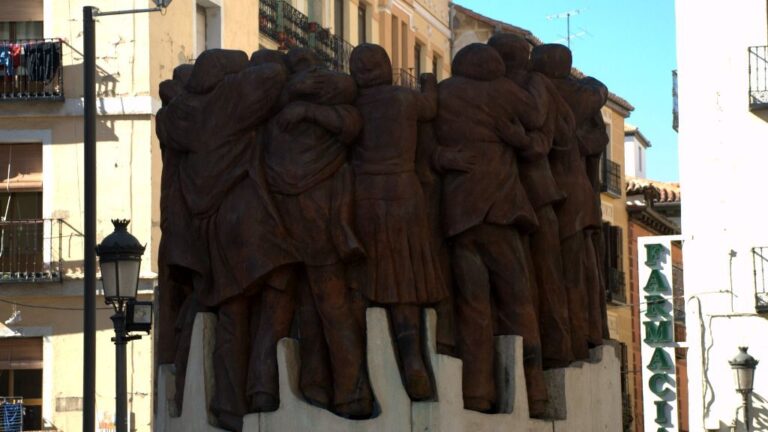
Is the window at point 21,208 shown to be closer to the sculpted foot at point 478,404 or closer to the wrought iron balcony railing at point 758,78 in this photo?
the wrought iron balcony railing at point 758,78

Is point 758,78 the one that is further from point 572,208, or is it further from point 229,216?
point 229,216

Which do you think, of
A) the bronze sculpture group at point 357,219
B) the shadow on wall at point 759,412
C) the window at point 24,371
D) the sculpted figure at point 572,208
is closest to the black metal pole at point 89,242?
the bronze sculpture group at point 357,219

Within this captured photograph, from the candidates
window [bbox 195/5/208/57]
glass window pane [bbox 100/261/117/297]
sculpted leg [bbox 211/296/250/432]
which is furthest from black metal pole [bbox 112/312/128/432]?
window [bbox 195/5/208/57]

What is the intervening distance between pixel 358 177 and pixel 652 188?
45714 mm

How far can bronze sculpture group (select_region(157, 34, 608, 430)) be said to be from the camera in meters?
12.5

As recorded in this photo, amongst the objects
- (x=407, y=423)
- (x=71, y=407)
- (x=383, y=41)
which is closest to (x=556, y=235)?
(x=407, y=423)

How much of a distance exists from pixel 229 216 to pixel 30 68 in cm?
2059

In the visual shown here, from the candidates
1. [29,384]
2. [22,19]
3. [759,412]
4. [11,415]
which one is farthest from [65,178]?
[759,412]

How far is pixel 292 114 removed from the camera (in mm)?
12688

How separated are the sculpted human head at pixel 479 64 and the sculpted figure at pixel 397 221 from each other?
450 millimetres

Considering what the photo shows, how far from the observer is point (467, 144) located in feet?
42.1

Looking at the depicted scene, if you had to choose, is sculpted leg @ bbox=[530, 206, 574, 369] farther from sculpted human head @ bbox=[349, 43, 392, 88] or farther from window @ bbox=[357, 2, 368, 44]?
window @ bbox=[357, 2, 368, 44]

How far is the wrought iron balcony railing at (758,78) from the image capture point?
36.9 metres

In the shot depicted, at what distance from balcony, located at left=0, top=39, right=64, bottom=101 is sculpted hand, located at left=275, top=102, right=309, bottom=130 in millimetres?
20393
